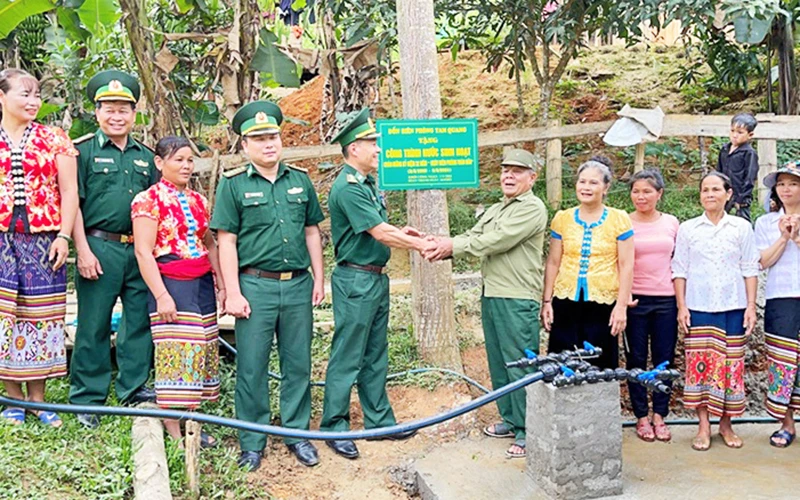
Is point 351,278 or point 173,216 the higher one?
point 173,216

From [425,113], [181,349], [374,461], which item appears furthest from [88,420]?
[425,113]

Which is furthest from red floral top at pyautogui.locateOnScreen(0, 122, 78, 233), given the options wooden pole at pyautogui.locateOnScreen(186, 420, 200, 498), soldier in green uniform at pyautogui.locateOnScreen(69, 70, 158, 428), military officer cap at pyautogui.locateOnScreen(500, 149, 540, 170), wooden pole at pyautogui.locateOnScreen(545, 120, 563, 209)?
wooden pole at pyautogui.locateOnScreen(545, 120, 563, 209)

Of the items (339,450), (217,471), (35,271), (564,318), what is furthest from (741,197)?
(35,271)

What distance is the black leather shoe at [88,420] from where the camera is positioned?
13.6 feet

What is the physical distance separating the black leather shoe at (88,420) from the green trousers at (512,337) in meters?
2.25

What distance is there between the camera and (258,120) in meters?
4.17

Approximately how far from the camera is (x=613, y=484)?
3932 mm

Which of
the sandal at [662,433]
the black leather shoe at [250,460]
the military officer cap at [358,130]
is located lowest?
the sandal at [662,433]

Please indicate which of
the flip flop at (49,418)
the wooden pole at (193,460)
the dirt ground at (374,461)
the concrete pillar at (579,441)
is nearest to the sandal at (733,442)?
the concrete pillar at (579,441)

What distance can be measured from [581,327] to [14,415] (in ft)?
10.4

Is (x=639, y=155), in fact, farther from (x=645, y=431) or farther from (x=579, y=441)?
(x=579, y=441)

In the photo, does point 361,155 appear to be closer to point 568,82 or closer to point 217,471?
point 217,471

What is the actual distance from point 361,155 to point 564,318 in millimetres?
1533

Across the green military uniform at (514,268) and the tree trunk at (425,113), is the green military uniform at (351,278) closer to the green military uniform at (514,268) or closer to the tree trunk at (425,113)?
the green military uniform at (514,268)
